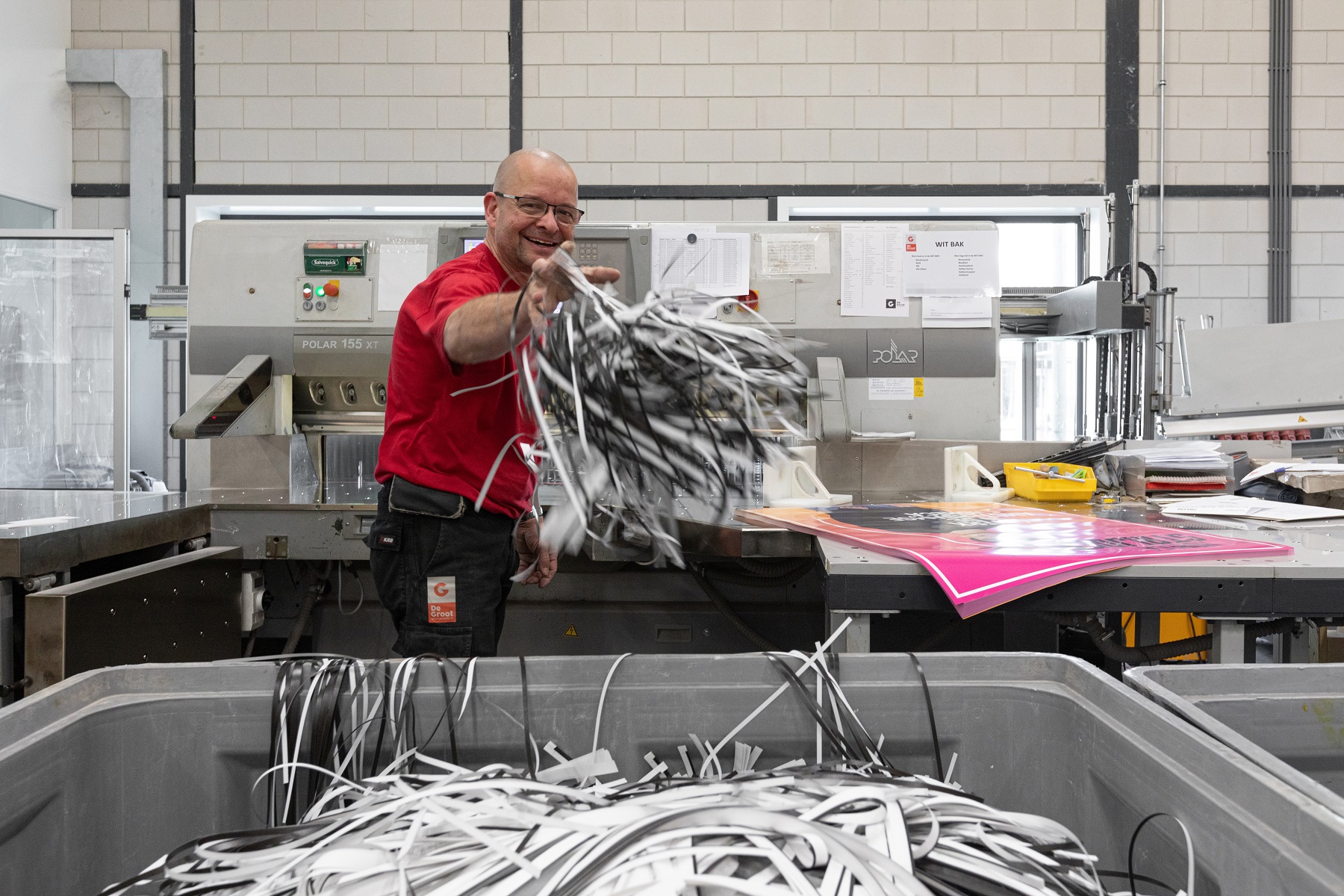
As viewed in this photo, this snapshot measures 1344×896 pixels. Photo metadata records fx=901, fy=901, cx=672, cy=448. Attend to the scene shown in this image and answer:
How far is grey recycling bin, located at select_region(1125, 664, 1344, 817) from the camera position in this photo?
0.78 meters

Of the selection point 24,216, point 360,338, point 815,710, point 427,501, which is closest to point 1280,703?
point 815,710

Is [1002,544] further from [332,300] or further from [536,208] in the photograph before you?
[332,300]

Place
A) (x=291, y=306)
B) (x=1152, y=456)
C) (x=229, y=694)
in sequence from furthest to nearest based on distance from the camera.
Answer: (x=291, y=306) → (x=1152, y=456) → (x=229, y=694)

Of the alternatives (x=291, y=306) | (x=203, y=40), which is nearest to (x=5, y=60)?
(x=203, y=40)

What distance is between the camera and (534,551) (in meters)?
1.71

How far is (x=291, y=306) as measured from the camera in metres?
2.61

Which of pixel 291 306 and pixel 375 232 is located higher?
pixel 375 232

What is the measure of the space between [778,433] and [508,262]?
29.6 inches

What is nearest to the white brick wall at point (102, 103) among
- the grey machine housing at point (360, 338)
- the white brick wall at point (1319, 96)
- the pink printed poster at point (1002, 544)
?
the grey machine housing at point (360, 338)

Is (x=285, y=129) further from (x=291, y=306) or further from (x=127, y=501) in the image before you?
(x=127, y=501)

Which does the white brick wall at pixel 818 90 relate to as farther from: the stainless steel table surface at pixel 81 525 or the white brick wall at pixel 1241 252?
the stainless steel table surface at pixel 81 525

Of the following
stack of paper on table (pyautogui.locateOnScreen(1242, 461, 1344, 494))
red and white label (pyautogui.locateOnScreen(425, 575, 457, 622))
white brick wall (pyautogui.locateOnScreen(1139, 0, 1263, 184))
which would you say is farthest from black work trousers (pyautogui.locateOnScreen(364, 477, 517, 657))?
white brick wall (pyautogui.locateOnScreen(1139, 0, 1263, 184))

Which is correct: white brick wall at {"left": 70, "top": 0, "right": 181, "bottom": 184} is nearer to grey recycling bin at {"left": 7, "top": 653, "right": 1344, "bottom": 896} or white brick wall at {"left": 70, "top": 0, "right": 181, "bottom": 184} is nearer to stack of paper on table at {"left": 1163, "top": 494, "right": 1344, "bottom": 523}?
grey recycling bin at {"left": 7, "top": 653, "right": 1344, "bottom": 896}

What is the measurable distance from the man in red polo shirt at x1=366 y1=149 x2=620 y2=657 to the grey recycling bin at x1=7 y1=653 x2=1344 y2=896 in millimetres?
613
